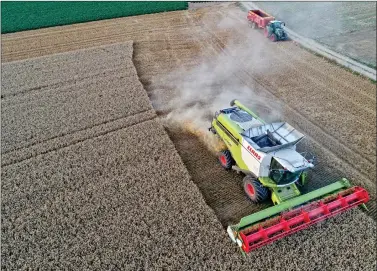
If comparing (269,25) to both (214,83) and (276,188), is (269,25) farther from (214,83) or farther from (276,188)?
(276,188)

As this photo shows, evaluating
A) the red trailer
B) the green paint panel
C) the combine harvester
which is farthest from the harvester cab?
the combine harvester

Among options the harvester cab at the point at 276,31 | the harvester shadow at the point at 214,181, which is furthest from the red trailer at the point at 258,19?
the harvester shadow at the point at 214,181

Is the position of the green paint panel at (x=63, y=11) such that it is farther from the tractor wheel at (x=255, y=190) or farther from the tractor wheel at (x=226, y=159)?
the tractor wheel at (x=255, y=190)

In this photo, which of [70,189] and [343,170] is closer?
[70,189]

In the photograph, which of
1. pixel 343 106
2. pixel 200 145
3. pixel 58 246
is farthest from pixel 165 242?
pixel 343 106

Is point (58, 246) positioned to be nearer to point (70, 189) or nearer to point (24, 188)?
point (70, 189)

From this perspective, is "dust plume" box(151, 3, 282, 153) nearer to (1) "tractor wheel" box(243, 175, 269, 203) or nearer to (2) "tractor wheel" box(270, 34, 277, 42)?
(2) "tractor wheel" box(270, 34, 277, 42)

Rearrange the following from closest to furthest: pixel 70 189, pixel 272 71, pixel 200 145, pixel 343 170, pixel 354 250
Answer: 1. pixel 354 250
2. pixel 70 189
3. pixel 343 170
4. pixel 200 145
5. pixel 272 71
